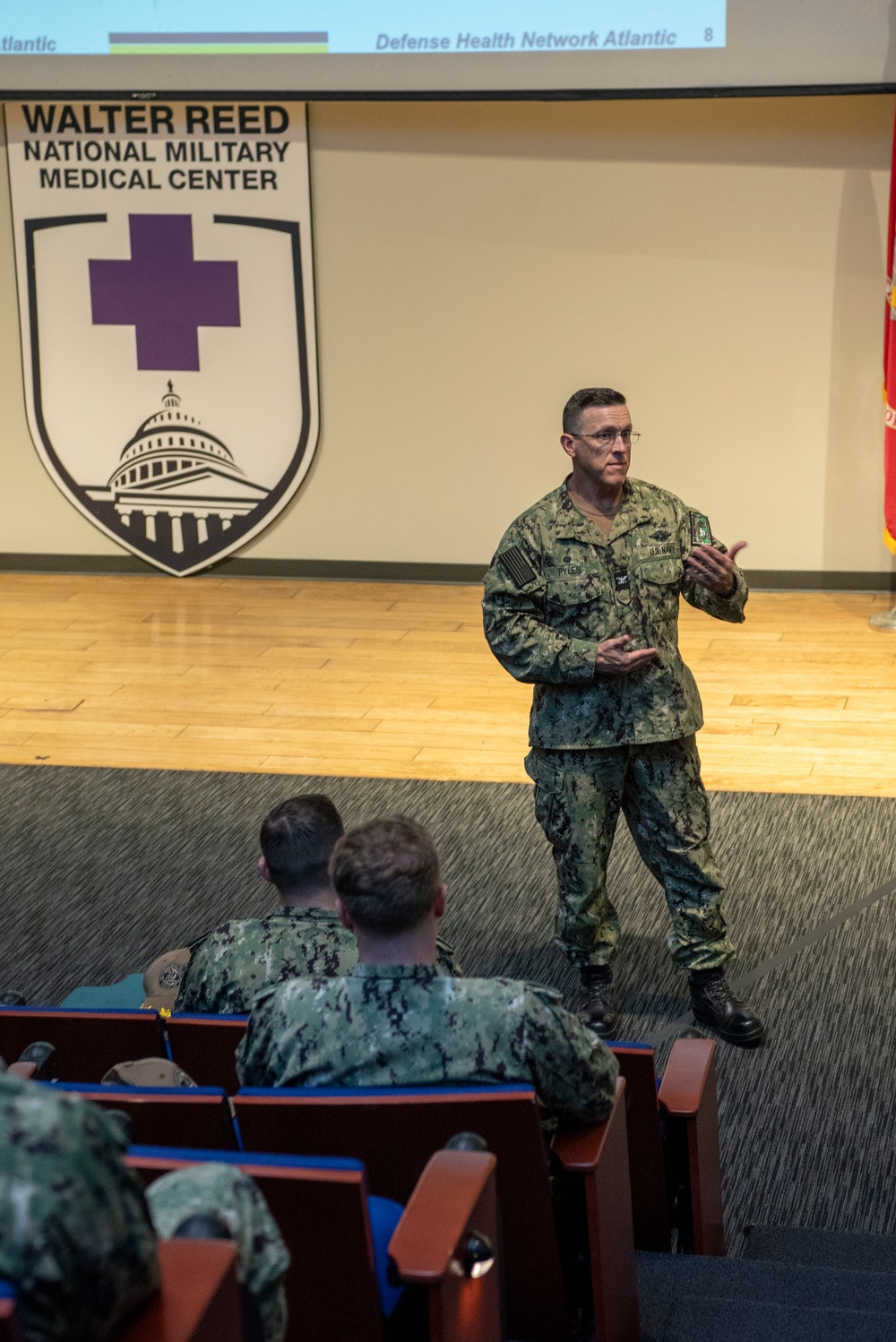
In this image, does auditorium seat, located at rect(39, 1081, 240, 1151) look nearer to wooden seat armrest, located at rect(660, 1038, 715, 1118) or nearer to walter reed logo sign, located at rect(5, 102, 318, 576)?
wooden seat armrest, located at rect(660, 1038, 715, 1118)

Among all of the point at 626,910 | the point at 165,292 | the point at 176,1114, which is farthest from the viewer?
the point at 165,292

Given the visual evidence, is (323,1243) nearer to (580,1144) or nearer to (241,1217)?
(241,1217)

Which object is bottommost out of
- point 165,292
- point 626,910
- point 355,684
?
point 626,910

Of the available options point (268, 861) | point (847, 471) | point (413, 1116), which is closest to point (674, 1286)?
point (413, 1116)

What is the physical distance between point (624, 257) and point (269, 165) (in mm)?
1731

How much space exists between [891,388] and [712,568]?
3.74m

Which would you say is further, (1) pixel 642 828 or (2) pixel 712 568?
(1) pixel 642 828

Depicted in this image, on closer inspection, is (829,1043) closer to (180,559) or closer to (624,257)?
(624,257)

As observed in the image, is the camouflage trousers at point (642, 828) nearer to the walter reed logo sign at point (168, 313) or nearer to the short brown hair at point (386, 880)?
the short brown hair at point (386, 880)

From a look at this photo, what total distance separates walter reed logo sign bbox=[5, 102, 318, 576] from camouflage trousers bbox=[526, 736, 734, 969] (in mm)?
4511

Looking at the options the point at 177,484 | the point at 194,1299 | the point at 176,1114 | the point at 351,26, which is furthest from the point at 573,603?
the point at 177,484

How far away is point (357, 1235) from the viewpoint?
1.49 m

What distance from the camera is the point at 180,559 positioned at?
312 inches

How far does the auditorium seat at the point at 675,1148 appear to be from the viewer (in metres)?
2.22
